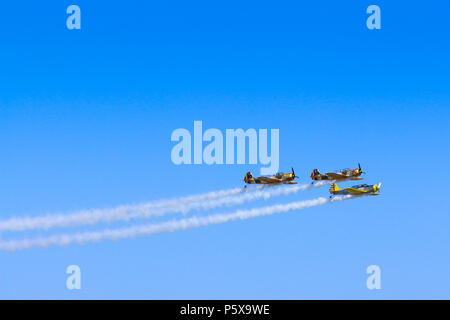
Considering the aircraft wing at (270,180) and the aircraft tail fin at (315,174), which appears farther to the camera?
the aircraft tail fin at (315,174)

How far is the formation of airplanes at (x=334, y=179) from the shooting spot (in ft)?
571

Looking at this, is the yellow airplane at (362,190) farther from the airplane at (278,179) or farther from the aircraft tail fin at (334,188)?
the airplane at (278,179)

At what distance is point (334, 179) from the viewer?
177125 millimetres

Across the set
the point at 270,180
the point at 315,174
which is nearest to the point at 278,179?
the point at 270,180

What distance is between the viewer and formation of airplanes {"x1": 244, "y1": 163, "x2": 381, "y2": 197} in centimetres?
17412

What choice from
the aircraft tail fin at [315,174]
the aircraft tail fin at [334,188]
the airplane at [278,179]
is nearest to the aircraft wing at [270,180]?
the airplane at [278,179]
